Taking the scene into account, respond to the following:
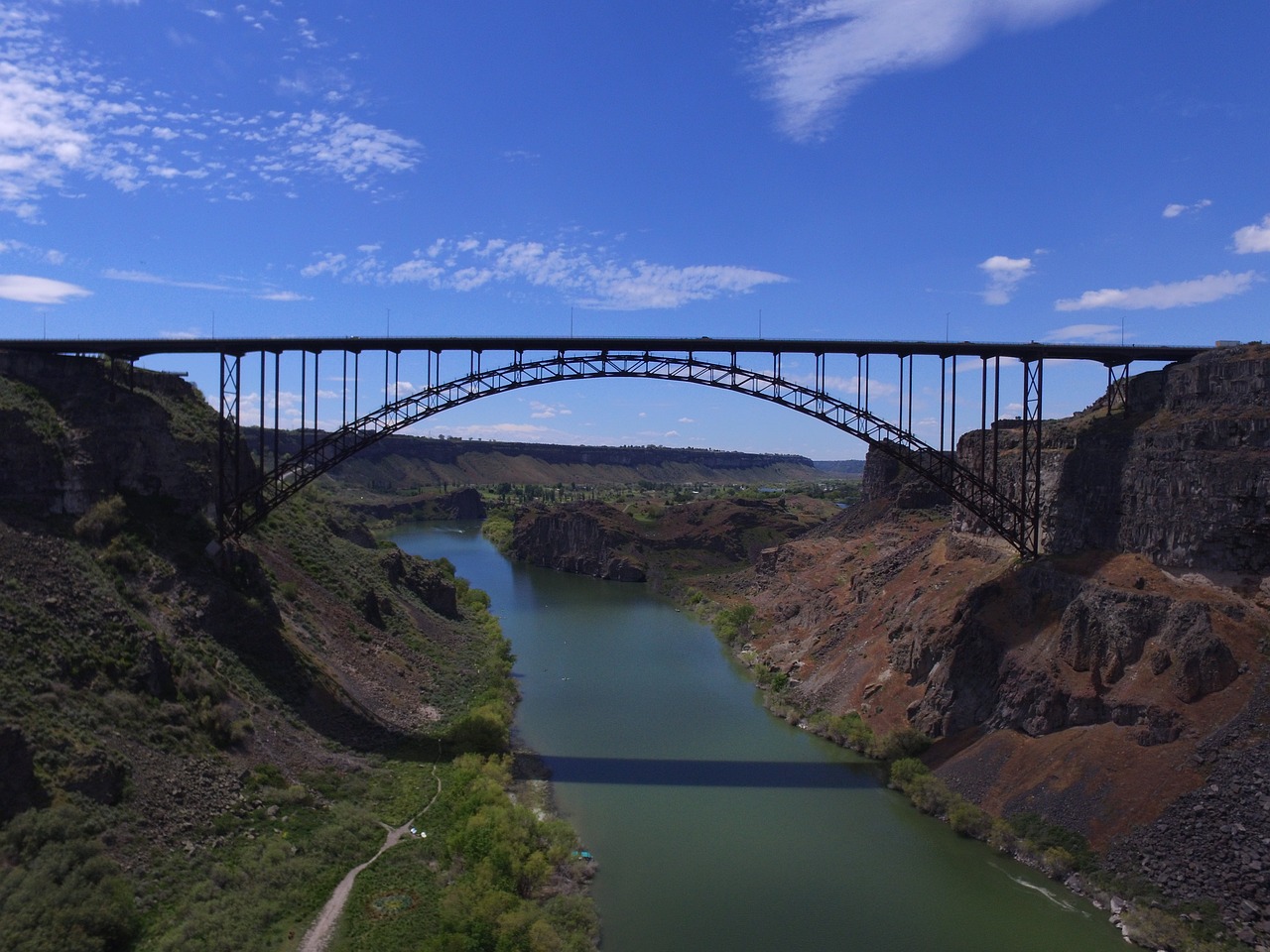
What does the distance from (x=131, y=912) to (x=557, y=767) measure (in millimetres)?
15252

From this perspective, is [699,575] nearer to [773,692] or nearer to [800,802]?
[773,692]

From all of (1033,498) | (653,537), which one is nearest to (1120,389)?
(1033,498)

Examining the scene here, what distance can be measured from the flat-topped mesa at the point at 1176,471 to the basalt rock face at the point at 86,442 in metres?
32.6

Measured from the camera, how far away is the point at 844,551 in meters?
59.6

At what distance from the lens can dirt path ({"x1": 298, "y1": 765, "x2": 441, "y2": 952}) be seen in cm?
1791

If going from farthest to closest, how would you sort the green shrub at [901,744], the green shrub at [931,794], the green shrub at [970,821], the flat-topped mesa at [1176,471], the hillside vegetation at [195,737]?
the green shrub at [901,744]
the green shrub at [931,794]
the flat-topped mesa at [1176,471]
the green shrub at [970,821]
the hillside vegetation at [195,737]

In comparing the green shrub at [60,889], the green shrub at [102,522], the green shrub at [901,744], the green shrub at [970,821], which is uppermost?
the green shrub at [102,522]

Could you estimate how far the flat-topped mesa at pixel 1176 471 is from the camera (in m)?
25.8

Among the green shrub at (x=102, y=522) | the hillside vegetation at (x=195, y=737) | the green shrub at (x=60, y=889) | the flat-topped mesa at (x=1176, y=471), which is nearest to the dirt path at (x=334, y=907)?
the hillside vegetation at (x=195, y=737)

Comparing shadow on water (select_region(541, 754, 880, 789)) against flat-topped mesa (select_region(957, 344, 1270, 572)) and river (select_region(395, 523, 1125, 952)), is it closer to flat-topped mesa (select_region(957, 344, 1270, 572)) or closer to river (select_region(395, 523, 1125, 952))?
river (select_region(395, 523, 1125, 952))

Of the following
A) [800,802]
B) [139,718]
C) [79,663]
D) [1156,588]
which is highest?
[1156,588]

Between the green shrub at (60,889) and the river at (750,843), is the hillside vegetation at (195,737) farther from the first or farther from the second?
the river at (750,843)

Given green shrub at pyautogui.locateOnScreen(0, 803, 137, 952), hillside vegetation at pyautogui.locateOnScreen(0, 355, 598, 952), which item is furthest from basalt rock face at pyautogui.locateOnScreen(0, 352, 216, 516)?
green shrub at pyautogui.locateOnScreen(0, 803, 137, 952)

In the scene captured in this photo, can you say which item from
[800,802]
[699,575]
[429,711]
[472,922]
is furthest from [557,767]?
[699,575]
